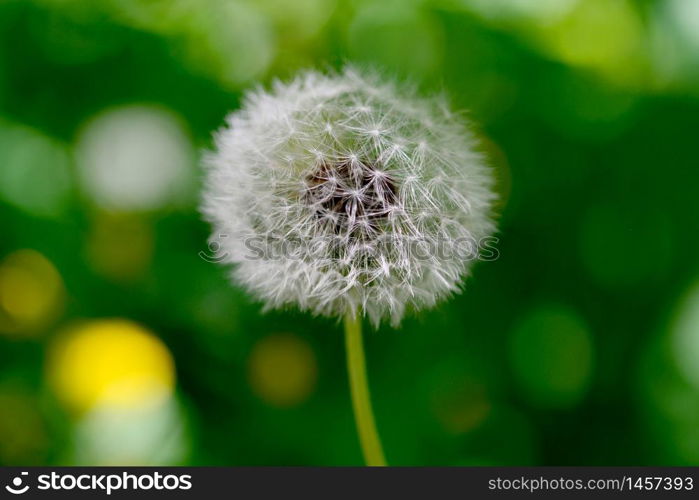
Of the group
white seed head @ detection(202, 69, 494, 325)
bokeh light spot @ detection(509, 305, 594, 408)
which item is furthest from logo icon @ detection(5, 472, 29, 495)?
bokeh light spot @ detection(509, 305, 594, 408)

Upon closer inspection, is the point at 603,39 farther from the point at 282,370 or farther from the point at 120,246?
the point at 120,246

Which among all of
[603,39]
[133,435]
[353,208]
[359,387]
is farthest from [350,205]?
[603,39]

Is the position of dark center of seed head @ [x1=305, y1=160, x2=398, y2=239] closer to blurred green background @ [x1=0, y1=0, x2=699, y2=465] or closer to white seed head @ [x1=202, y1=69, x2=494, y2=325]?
white seed head @ [x1=202, y1=69, x2=494, y2=325]

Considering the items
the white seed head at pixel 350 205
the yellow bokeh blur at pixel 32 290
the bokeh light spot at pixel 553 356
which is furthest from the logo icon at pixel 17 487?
the bokeh light spot at pixel 553 356

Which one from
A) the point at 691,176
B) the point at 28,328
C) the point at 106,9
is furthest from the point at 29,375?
the point at 691,176

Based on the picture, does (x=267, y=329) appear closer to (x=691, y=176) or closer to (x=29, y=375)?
(x=29, y=375)

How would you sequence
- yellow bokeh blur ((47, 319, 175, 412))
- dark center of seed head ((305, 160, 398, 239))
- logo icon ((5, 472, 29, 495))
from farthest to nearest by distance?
yellow bokeh blur ((47, 319, 175, 412)) → logo icon ((5, 472, 29, 495)) → dark center of seed head ((305, 160, 398, 239))
